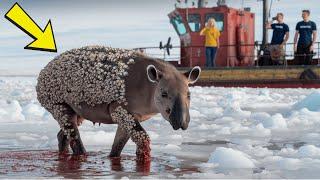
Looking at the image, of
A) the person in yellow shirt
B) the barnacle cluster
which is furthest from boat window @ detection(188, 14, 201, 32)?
the barnacle cluster

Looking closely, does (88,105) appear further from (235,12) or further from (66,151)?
(235,12)

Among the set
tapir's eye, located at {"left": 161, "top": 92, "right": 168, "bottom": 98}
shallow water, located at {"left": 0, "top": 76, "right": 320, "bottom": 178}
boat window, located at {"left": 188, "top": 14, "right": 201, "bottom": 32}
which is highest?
boat window, located at {"left": 188, "top": 14, "right": 201, "bottom": 32}

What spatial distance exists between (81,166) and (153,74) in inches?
50.4

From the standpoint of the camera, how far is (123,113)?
7.54 metres

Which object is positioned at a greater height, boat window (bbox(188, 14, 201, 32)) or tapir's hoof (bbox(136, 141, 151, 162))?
boat window (bbox(188, 14, 201, 32))

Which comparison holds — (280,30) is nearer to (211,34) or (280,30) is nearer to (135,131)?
(211,34)

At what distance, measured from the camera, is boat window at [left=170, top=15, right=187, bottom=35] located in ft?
85.7

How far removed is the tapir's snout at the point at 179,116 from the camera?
682 cm

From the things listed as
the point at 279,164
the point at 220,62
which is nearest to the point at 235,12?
the point at 220,62

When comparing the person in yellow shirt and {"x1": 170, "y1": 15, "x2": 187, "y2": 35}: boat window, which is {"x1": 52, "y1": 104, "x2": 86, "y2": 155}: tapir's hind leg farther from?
{"x1": 170, "y1": 15, "x2": 187, "y2": 35}: boat window

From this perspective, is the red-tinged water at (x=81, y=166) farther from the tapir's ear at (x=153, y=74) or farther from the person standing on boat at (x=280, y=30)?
the person standing on boat at (x=280, y=30)

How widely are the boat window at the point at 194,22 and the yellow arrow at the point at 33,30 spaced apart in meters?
13.2

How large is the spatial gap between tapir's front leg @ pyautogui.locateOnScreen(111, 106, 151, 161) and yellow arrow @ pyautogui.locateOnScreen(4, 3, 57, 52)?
4196 millimetres

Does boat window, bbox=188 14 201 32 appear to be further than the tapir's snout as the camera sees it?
Yes
